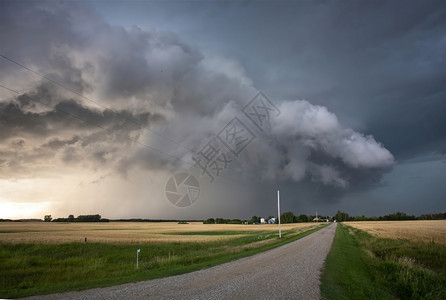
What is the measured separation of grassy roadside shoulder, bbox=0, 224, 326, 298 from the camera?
43.1 feet

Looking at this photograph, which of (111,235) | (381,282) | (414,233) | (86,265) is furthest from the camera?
(111,235)

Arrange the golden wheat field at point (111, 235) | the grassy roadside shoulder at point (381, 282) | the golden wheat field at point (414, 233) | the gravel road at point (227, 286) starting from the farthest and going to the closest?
the golden wheat field at point (111, 235) < the golden wheat field at point (414, 233) < the grassy roadside shoulder at point (381, 282) < the gravel road at point (227, 286)

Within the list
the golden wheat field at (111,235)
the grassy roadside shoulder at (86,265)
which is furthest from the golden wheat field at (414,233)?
the grassy roadside shoulder at (86,265)

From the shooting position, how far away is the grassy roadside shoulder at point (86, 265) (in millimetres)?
13123

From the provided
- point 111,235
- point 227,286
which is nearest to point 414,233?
point 227,286

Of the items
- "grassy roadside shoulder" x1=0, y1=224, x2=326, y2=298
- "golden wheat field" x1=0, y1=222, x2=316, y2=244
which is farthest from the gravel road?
"golden wheat field" x1=0, y1=222, x2=316, y2=244

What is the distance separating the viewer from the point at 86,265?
75.1 ft

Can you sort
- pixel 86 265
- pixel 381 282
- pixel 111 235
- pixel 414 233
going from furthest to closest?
pixel 111 235
pixel 414 233
pixel 86 265
pixel 381 282

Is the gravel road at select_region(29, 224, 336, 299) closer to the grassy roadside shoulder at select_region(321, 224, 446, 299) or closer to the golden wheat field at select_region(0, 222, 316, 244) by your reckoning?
the grassy roadside shoulder at select_region(321, 224, 446, 299)

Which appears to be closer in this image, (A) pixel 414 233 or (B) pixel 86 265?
(B) pixel 86 265

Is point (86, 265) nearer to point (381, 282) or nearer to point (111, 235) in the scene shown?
point (381, 282)

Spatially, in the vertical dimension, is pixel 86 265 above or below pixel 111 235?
above

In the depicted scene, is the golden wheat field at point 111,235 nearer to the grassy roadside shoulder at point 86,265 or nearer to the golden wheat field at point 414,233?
the grassy roadside shoulder at point 86,265

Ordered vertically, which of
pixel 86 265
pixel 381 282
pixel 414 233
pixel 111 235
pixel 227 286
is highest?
pixel 227 286
